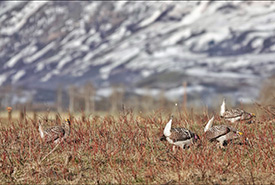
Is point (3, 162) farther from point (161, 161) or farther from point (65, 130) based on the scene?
point (161, 161)

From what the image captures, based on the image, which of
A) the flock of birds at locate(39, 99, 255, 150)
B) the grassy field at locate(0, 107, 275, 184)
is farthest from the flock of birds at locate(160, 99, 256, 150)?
the grassy field at locate(0, 107, 275, 184)

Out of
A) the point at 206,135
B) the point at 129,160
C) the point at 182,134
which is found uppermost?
the point at 182,134

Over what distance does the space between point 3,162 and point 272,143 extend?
787cm

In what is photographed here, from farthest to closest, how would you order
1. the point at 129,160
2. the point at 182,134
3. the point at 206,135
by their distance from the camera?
the point at 206,135 < the point at 129,160 < the point at 182,134

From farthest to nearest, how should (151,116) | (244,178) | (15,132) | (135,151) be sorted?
1. (151,116)
2. (15,132)
3. (135,151)
4. (244,178)

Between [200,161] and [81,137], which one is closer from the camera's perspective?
[200,161]

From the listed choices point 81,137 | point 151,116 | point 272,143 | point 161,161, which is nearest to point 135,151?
point 161,161

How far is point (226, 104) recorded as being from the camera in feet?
54.1

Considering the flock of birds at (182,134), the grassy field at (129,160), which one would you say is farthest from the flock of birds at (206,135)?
the grassy field at (129,160)

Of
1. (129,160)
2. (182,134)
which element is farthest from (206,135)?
(129,160)

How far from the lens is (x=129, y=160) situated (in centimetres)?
1251

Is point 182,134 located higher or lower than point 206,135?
higher

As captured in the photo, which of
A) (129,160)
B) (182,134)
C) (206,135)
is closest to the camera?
(182,134)

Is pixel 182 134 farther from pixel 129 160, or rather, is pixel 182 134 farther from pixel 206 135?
pixel 129 160
